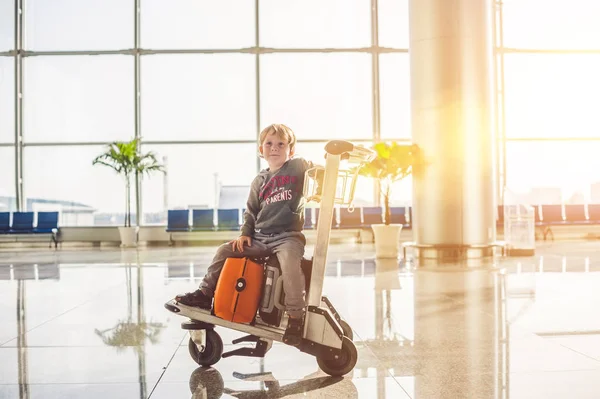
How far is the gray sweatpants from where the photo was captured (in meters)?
2.50

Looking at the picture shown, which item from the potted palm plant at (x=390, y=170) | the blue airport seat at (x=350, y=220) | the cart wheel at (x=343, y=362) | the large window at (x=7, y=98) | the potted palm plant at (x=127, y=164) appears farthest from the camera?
the large window at (x=7, y=98)

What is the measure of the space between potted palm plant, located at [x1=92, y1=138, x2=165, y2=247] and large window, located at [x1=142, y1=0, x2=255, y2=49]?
280cm

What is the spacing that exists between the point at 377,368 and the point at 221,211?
1262 centimetres

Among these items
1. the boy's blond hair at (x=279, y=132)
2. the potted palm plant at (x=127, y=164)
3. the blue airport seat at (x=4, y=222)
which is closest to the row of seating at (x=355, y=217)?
the potted palm plant at (x=127, y=164)

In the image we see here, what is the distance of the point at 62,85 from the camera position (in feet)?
50.4

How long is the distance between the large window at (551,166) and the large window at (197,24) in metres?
7.31

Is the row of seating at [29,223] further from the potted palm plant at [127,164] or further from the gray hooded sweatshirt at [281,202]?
the gray hooded sweatshirt at [281,202]

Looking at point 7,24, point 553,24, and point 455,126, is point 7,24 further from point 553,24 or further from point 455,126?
point 553,24

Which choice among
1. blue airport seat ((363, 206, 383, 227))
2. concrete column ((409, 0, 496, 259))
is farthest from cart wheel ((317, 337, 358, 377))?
blue airport seat ((363, 206, 383, 227))

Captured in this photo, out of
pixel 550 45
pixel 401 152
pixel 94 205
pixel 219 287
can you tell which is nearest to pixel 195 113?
pixel 94 205

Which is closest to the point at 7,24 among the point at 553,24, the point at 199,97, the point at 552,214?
the point at 199,97

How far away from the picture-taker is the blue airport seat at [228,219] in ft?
48.6

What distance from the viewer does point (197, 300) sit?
2674 mm

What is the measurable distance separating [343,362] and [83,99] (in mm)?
14302
